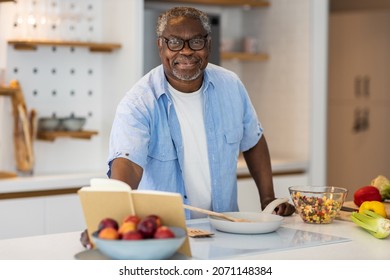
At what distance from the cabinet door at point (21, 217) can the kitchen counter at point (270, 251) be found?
1.73 meters

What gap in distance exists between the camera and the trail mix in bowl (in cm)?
257

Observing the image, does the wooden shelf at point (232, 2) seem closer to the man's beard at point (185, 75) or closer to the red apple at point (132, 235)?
the man's beard at point (185, 75)

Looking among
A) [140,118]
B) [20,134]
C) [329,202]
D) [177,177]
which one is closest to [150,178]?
[177,177]

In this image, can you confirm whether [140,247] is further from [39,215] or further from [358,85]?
[358,85]

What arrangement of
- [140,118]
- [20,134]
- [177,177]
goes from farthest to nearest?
[20,134] → [177,177] → [140,118]

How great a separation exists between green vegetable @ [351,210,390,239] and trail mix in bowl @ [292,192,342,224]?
0.31ft

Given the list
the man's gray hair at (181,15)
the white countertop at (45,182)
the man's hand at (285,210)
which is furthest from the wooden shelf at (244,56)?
the man's hand at (285,210)

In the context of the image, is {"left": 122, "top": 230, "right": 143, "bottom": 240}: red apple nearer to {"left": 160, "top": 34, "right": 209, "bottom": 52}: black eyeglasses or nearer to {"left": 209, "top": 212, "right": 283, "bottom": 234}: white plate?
{"left": 209, "top": 212, "right": 283, "bottom": 234}: white plate

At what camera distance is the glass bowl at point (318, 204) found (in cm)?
257

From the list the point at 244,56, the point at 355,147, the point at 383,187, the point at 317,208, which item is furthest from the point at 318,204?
the point at 355,147

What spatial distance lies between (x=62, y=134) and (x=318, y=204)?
2.32 m

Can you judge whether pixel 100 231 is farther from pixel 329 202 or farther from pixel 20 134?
pixel 20 134

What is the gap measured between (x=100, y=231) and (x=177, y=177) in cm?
102
